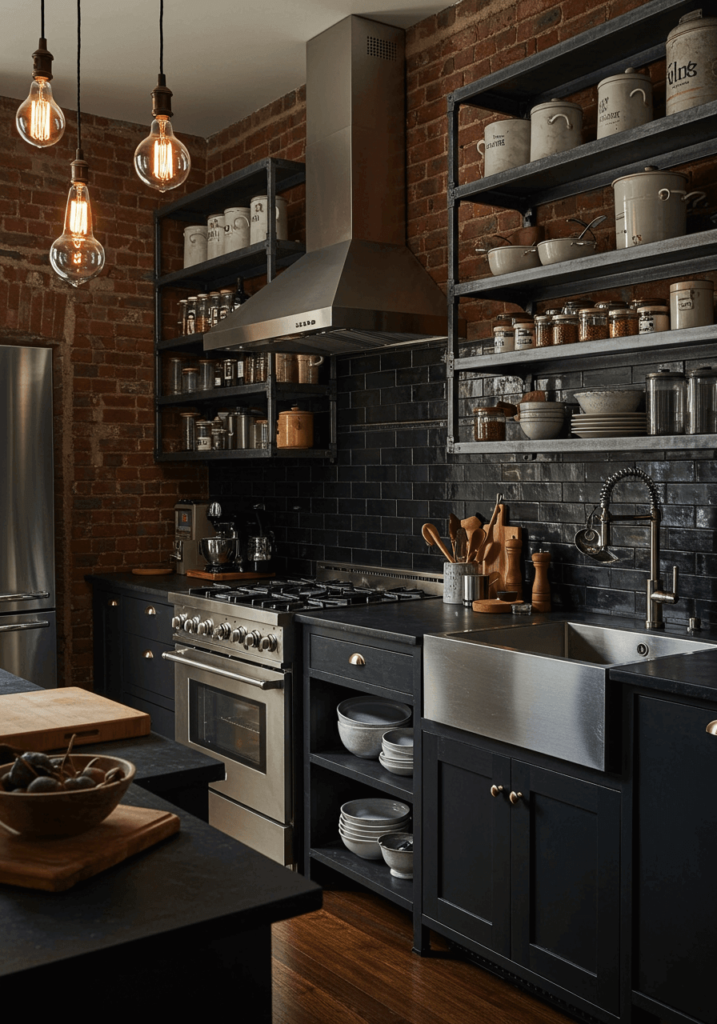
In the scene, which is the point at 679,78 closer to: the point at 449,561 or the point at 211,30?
the point at 449,561

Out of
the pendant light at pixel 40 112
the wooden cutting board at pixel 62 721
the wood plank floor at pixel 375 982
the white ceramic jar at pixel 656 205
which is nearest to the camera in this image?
the wooden cutting board at pixel 62 721

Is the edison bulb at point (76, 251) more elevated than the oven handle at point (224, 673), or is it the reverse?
the edison bulb at point (76, 251)

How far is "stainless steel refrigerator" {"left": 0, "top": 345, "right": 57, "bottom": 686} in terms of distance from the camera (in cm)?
468

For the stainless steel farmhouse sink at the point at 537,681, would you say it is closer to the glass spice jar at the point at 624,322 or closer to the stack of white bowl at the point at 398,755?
the stack of white bowl at the point at 398,755

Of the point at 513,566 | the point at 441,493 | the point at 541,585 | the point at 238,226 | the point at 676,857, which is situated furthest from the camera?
the point at 238,226

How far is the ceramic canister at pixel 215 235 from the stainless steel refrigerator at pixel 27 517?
1018 millimetres

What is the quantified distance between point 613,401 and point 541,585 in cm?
82

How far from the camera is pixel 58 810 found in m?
1.29

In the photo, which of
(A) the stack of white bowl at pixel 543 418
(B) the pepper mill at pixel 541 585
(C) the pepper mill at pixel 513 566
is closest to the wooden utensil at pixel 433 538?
(C) the pepper mill at pixel 513 566

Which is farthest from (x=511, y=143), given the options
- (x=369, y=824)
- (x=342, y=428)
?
(x=369, y=824)

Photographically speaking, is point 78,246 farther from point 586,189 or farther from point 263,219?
point 263,219

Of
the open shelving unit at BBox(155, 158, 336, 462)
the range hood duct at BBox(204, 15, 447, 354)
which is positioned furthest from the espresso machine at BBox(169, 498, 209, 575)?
the range hood duct at BBox(204, 15, 447, 354)

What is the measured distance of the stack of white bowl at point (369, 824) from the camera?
3.37m

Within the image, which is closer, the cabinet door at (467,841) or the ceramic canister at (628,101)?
the cabinet door at (467,841)
